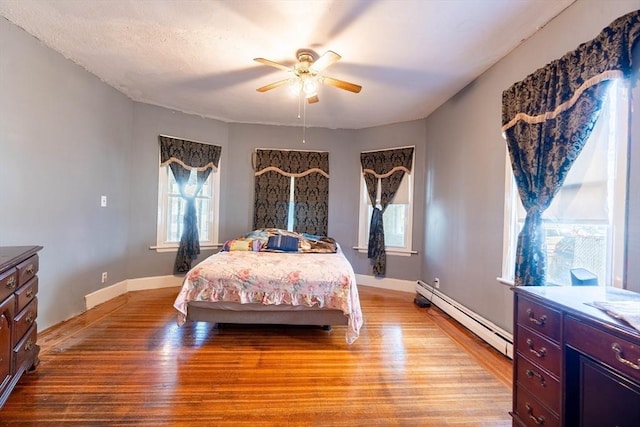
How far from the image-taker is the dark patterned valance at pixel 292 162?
477cm

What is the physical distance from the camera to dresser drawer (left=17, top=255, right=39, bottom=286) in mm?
1771

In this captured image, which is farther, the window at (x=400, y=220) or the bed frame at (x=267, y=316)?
the window at (x=400, y=220)

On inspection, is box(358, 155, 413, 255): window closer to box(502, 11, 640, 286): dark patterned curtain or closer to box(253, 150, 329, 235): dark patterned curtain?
box(253, 150, 329, 235): dark patterned curtain

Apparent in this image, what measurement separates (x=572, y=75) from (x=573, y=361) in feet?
5.53

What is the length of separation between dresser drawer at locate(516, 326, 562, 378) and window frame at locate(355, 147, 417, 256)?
294 cm

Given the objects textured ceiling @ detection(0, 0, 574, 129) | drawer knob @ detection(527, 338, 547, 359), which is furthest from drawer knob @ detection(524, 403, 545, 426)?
textured ceiling @ detection(0, 0, 574, 129)

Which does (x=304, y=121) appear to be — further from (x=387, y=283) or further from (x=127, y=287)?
(x=127, y=287)

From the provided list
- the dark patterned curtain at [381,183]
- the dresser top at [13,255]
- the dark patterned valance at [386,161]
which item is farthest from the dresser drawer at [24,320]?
the dark patterned valance at [386,161]

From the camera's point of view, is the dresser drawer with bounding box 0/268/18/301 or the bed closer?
the dresser drawer with bounding box 0/268/18/301

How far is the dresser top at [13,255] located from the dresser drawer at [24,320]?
36 centimetres

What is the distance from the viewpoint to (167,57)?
2.76 metres

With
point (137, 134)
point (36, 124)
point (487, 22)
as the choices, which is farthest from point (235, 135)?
point (487, 22)

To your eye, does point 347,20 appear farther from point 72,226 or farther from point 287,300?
point 72,226

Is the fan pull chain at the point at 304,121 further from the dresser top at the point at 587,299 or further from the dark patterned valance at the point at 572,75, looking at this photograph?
the dresser top at the point at 587,299
